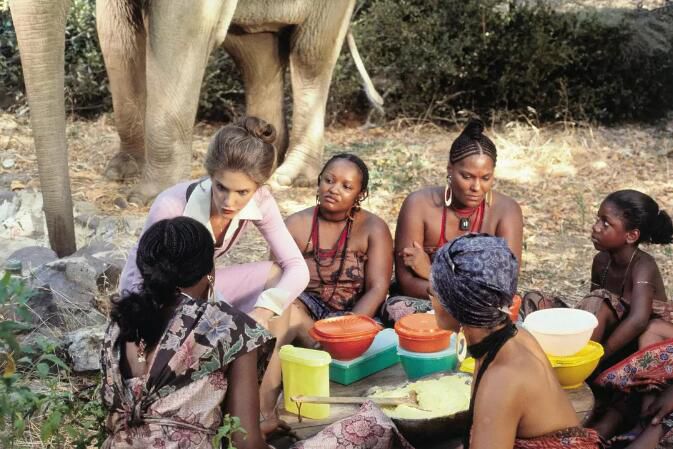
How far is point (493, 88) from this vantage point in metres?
9.05

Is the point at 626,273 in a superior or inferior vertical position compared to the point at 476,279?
inferior

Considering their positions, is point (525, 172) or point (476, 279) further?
point (525, 172)

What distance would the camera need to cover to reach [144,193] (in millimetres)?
5789

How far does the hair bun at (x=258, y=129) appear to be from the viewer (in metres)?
3.36

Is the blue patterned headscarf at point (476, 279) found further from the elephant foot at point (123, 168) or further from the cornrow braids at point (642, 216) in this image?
the elephant foot at point (123, 168)

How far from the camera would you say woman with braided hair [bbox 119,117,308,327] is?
3.28 meters

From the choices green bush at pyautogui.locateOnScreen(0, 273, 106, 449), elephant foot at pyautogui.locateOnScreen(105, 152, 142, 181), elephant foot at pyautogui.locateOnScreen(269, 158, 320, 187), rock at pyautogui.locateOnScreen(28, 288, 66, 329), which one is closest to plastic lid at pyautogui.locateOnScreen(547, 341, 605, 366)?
green bush at pyautogui.locateOnScreen(0, 273, 106, 449)

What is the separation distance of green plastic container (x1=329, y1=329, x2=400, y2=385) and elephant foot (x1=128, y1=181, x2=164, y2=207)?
2.61m

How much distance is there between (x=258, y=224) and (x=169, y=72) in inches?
86.2

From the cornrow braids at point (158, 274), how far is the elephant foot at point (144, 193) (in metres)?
3.26

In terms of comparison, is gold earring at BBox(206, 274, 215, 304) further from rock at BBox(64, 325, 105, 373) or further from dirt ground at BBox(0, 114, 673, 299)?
dirt ground at BBox(0, 114, 673, 299)

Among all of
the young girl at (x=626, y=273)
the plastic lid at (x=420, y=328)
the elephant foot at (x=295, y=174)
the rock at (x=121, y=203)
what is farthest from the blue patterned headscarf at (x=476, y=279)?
the elephant foot at (x=295, y=174)

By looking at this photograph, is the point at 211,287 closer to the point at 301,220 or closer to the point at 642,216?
the point at 301,220

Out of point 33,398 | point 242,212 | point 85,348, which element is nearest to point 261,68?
point 85,348
